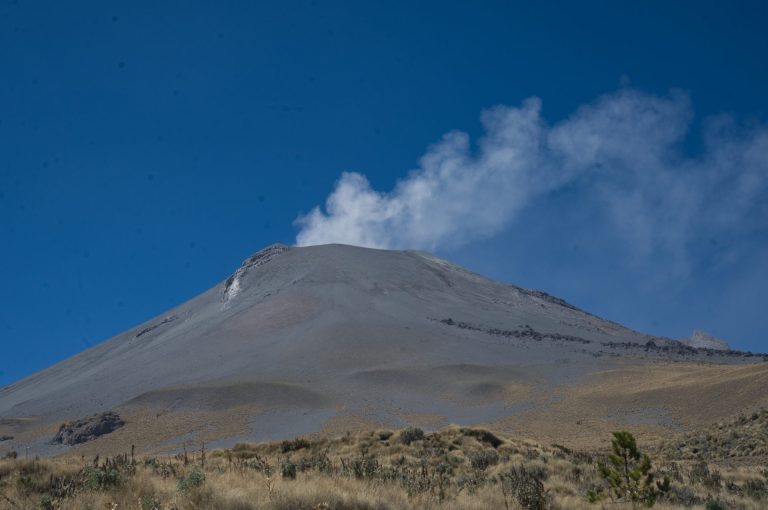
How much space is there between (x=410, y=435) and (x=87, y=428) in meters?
35.6

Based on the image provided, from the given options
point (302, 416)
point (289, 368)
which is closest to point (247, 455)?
point (302, 416)

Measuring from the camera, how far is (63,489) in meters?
7.08

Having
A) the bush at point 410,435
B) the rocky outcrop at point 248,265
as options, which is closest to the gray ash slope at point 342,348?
the rocky outcrop at point 248,265

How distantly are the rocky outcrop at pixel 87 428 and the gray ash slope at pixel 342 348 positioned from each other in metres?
5.52

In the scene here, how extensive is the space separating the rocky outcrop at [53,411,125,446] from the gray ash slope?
18.1 ft

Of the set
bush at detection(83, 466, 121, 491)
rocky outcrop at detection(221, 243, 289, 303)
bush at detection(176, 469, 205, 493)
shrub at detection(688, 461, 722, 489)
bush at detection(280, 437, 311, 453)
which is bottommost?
shrub at detection(688, 461, 722, 489)

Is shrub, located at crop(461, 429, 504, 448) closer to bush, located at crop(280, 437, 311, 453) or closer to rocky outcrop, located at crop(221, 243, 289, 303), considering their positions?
bush, located at crop(280, 437, 311, 453)

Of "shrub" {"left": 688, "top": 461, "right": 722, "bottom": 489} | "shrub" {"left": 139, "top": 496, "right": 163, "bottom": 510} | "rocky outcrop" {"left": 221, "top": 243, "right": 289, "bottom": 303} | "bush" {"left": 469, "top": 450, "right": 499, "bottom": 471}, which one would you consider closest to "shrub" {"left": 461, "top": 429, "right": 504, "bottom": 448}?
"bush" {"left": 469, "top": 450, "right": 499, "bottom": 471}

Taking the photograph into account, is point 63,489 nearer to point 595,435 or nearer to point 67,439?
point 595,435

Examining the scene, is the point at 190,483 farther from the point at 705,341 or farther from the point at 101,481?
the point at 705,341

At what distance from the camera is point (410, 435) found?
20031mm

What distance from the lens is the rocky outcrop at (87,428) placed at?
45.2 metres

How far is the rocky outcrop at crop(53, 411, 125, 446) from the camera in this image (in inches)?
1778

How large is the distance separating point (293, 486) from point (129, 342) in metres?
97.8
